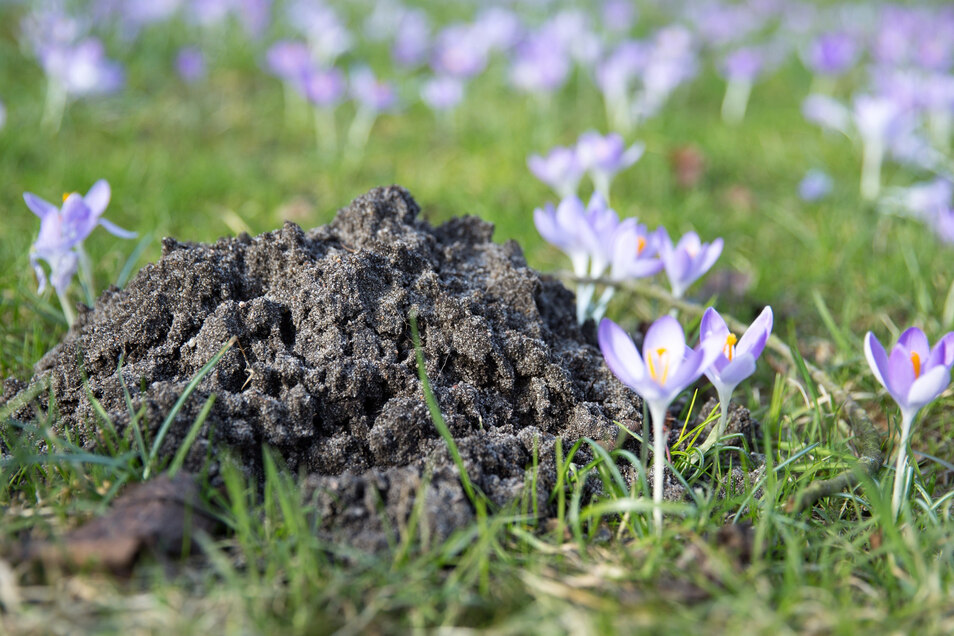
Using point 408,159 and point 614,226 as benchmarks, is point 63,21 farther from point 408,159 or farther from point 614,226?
point 614,226

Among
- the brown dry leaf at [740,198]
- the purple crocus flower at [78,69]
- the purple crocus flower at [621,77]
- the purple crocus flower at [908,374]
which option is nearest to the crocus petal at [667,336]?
the purple crocus flower at [908,374]

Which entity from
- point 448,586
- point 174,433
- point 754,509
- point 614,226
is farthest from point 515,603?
point 614,226

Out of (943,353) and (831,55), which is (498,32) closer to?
(831,55)

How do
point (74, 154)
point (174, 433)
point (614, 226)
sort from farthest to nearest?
point (74, 154) → point (614, 226) → point (174, 433)

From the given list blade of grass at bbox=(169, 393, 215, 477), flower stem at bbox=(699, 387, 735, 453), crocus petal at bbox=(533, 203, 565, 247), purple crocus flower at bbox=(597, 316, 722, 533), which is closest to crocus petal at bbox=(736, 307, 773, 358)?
flower stem at bbox=(699, 387, 735, 453)

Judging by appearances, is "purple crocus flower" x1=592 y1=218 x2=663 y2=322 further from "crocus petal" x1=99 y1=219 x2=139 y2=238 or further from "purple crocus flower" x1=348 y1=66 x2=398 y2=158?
"purple crocus flower" x1=348 y1=66 x2=398 y2=158

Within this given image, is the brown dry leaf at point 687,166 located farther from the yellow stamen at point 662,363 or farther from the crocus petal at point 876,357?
the yellow stamen at point 662,363
